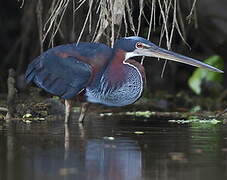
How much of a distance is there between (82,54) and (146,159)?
2.32m

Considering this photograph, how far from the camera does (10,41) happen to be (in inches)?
528

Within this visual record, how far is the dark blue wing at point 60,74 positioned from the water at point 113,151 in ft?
1.17

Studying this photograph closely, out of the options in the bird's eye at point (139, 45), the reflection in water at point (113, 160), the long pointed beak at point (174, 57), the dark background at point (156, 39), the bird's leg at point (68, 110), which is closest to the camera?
the reflection in water at point (113, 160)

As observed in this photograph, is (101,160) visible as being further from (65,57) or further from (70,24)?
(70,24)

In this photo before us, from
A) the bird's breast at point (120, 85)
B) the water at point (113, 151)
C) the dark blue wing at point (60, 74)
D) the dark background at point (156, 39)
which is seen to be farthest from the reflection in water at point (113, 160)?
the dark background at point (156, 39)

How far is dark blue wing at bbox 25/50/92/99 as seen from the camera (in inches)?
304

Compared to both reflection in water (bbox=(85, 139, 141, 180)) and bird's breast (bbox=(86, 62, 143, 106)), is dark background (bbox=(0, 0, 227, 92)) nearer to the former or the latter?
bird's breast (bbox=(86, 62, 143, 106))

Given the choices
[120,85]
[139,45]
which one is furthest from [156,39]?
[120,85]

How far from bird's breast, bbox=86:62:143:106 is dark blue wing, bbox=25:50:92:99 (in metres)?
0.16

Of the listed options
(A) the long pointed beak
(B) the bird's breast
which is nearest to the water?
(B) the bird's breast

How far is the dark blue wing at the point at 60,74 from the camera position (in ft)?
25.4

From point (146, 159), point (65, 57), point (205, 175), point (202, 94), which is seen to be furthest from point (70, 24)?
point (205, 175)

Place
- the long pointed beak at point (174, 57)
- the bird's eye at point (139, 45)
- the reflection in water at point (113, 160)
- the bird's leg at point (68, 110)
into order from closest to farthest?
the reflection in water at point (113, 160) < the long pointed beak at point (174, 57) < the bird's eye at point (139, 45) < the bird's leg at point (68, 110)

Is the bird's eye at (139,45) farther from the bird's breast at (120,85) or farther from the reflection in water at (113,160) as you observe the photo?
the reflection in water at (113,160)
